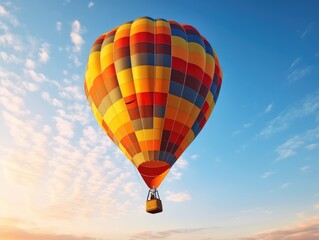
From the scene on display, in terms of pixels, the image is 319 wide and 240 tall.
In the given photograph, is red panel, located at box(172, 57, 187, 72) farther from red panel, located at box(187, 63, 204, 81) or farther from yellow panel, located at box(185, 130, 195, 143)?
yellow panel, located at box(185, 130, 195, 143)

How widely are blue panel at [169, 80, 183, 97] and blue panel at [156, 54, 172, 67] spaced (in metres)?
1.10

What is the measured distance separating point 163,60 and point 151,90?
1.98m

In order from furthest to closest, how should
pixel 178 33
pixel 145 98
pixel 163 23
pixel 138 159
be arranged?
Result: pixel 163 23
pixel 178 33
pixel 145 98
pixel 138 159

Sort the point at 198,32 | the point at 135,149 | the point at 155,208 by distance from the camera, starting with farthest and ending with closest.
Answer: the point at 198,32 < the point at 135,149 < the point at 155,208

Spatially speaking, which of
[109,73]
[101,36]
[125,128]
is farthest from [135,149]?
[101,36]

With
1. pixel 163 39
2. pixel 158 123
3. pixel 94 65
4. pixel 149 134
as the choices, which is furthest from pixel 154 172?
pixel 163 39

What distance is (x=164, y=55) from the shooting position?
60.7 feet

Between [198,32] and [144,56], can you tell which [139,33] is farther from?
[198,32]

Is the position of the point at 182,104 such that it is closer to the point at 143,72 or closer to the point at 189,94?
the point at 189,94

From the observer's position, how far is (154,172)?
1808cm

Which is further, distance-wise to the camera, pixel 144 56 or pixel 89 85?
pixel 89 85

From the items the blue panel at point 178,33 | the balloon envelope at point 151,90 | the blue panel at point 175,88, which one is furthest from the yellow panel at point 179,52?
the blue panel at point 175,88

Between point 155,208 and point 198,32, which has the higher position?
point 198,32

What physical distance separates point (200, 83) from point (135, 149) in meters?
5.68
